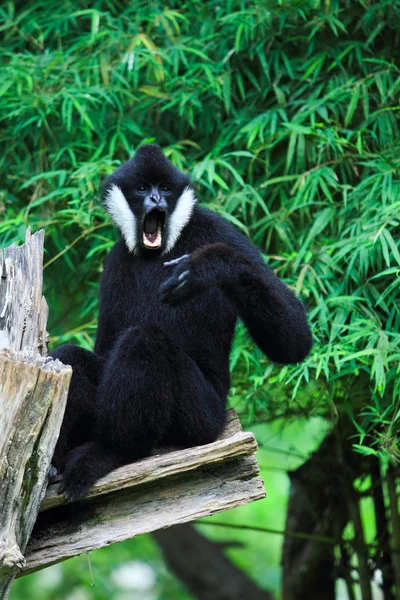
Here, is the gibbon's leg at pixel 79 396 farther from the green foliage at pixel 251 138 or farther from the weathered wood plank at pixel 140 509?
the green foliage at pixel 251 138

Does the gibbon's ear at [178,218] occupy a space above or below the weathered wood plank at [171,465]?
above

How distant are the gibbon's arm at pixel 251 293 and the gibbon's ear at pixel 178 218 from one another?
0.46 m

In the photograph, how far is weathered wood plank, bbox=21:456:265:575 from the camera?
3736 mm

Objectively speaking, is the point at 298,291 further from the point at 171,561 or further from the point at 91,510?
the point at 171,561

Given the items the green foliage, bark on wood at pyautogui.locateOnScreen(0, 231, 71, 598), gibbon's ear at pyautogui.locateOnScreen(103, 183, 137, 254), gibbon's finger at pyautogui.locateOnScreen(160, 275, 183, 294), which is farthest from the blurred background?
bark on wood at pyautogui.locateOnScreen(0, 231, 71, 598)

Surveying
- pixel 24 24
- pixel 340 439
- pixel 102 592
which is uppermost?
pixel 24 24

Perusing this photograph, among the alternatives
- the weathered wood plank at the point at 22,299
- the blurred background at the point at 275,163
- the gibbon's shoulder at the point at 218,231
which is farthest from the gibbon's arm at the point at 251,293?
the blurred background at the point at 275,163

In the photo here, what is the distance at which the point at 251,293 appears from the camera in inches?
160

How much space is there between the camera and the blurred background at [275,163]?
17.6 ft

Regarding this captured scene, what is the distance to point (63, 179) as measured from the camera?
19.5 ft

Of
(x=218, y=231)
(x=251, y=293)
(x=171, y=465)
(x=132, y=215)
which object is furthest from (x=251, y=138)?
(x=171, y=465)

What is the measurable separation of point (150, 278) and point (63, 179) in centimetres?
173

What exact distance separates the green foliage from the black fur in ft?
2.69

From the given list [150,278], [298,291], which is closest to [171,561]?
[298,291]
